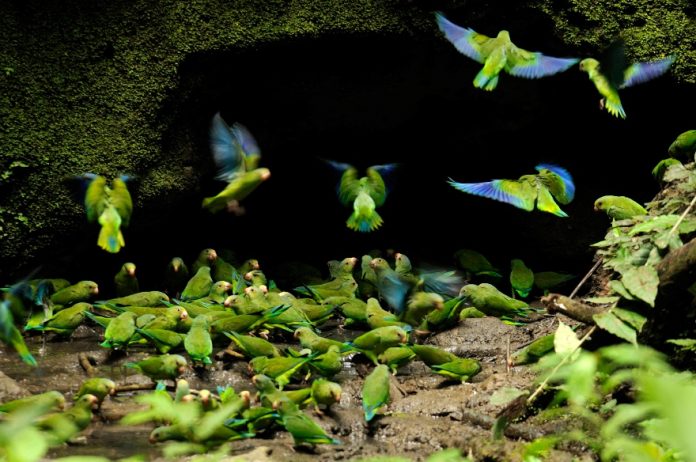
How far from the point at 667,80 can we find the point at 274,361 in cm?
345

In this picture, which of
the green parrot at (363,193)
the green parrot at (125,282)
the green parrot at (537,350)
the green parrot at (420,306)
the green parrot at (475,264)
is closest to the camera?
the green parrot at (537,350)

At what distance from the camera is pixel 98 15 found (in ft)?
Result: 17.9

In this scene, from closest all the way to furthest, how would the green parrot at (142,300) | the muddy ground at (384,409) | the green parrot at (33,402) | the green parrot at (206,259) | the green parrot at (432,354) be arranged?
the muddy ground at (384,409), the green parrot at (33,402), the green parrot at (432,354), the green parrot at (142,300), the green parrot at (206,259)

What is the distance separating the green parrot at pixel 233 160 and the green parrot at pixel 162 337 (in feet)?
2.70

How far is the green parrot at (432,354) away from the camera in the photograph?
4453 millimetres

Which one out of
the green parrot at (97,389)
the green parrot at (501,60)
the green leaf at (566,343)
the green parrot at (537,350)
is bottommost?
the green parrot at (97,389)

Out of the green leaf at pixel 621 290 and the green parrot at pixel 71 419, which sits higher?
the green leaf at pixel 621 290

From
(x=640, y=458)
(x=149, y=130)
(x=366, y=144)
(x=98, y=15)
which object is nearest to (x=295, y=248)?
(x=366, y=144)

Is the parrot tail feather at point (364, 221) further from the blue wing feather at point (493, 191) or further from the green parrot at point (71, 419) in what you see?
the green parrot at point (71, 419)

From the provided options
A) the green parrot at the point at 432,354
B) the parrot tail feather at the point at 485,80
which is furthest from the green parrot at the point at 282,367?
the parrot tail feather at the point at 485,80

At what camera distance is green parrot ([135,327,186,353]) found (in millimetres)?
4652

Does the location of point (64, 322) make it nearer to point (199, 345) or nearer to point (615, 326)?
point (199, 345)

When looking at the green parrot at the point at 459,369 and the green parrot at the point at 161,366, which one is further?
the green parrot at the point at 459,369

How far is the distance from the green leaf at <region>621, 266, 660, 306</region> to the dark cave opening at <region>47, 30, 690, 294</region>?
2.93 metres
